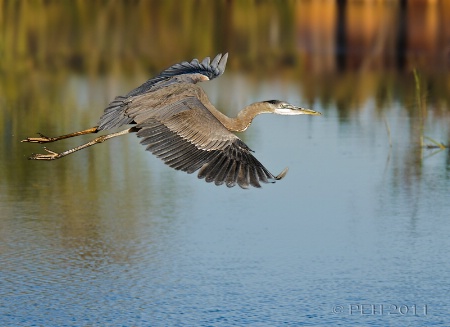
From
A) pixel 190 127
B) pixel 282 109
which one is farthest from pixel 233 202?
pixel 190 127

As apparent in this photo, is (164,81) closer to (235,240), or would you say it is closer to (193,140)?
(193,140)

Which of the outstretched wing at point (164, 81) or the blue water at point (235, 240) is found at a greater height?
the outstretched wing at point (164, 81)

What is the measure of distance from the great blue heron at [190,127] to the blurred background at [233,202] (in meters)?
0.91

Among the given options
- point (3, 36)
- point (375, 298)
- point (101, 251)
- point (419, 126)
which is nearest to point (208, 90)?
point (419, 126)

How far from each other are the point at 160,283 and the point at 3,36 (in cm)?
1271

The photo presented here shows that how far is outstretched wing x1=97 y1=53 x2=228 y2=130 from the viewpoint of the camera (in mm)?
7836

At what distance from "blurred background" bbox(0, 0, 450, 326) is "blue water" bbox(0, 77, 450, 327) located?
0.02 metres

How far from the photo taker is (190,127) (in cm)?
737

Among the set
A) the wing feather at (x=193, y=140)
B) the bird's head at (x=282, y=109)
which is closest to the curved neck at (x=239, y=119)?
the bird's head at (x=282, y=109)

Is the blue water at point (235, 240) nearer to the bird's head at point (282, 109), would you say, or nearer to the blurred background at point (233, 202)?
the blurred background at point (233, 202)

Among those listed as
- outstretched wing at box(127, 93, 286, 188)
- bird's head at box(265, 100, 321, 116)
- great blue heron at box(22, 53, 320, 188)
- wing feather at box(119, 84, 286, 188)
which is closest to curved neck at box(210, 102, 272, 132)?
great blue heron at box(22, 53, 320, 188)

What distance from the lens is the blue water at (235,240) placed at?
732 cm

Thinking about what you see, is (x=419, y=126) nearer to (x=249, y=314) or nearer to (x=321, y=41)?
(x=249, y=314)

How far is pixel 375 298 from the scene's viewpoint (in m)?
7.52
